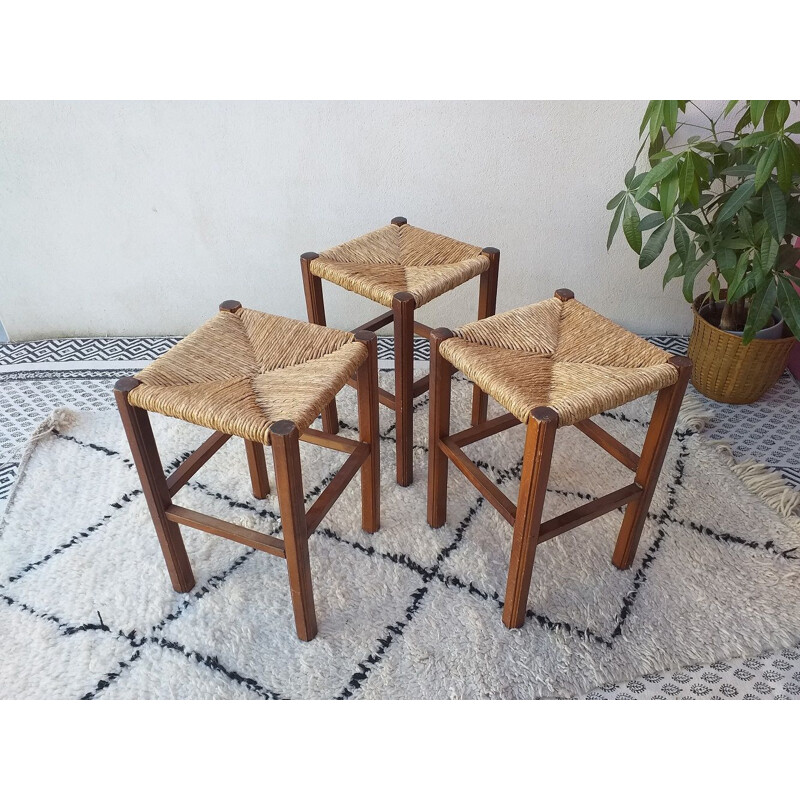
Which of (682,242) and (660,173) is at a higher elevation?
(660,173)

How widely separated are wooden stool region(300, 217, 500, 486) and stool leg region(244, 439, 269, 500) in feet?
1.07

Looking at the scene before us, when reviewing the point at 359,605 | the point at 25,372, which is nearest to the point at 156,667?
the point at 359,605

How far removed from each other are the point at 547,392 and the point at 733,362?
0.95 meters

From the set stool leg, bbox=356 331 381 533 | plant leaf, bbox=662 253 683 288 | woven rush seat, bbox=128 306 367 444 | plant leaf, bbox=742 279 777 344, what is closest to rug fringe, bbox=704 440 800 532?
plant leaf, bbox=742 279 777 344

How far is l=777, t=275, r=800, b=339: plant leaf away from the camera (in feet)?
5.41

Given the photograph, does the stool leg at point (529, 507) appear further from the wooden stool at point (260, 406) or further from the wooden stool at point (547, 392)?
the wooden stool at point (260, 406)

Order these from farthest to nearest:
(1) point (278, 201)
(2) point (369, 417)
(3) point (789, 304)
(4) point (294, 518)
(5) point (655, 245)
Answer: (1) point (278, 201) → (5) point (655, 245) → (3) point (789, 304) → (2) point (369, 417) → (4) point (294, 518)

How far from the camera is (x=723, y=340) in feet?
6.33

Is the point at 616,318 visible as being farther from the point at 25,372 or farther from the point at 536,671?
the point at 25,372

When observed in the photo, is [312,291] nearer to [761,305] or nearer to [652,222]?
[652,222]

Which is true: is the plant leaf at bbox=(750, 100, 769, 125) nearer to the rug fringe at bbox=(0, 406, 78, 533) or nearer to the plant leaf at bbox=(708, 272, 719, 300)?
the plant leaf at bbox=(708, 272, 719, 300)

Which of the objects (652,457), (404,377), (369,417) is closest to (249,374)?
(369,417)

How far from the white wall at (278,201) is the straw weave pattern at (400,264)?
400mm

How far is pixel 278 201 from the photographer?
214cm
